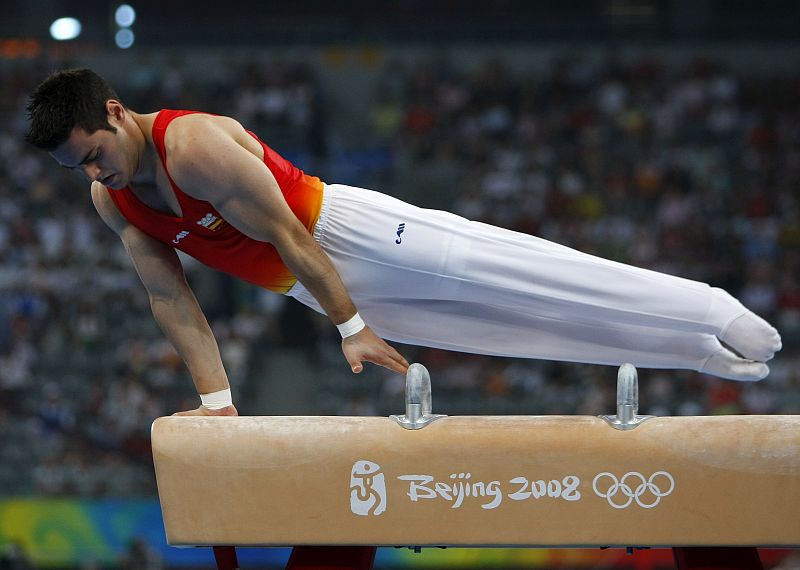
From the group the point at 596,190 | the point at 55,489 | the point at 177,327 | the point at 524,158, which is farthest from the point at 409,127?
the point at 177,327

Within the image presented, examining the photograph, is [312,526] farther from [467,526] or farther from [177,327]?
[177,327]

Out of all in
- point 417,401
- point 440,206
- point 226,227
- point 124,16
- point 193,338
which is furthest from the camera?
point 124,16

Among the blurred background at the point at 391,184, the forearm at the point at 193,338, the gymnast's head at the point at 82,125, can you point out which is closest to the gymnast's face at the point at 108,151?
the gymnast's head at the point at 82,125

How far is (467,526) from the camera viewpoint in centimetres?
300

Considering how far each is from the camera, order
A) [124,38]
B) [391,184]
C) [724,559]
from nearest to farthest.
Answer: [724,559]
[391,184]
[124,38]

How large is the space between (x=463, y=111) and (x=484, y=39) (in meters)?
1.36

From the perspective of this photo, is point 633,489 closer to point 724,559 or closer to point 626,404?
point 626,404

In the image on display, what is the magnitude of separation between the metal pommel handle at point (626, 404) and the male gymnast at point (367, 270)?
67cm

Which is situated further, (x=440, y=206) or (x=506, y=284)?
(x=440, y=206)

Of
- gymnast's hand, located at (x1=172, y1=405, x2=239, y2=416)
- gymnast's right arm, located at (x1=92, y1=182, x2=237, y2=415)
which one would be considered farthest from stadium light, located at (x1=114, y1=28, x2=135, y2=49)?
gymnast's hand, located at (x1=172, y1=405, x2=239, y2=416)

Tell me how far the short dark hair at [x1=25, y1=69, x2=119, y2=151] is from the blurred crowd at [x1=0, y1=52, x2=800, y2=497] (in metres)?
7.53

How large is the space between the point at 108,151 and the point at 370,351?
1061mm

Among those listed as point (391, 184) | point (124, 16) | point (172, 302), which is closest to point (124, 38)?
point (124, 16)

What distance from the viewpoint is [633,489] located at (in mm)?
2936
